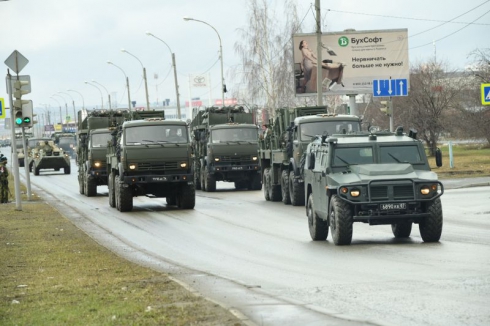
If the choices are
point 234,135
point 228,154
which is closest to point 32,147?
point 234,135

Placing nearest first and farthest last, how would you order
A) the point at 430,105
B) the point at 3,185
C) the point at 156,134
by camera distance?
1. the point at 156,134
2. the point at 3,185
3. the point at 430,105

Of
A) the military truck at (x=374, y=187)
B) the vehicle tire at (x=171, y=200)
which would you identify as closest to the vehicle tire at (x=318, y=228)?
the military truck at (x=374, y=187)

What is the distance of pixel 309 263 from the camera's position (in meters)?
15.2

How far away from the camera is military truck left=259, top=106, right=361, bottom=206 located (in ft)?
94.3

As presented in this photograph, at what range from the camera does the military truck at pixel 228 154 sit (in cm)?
3941

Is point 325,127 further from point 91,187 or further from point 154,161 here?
point 91,187

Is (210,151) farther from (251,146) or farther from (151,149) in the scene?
(151,149)

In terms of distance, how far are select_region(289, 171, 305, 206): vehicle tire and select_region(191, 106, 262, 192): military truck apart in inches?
383

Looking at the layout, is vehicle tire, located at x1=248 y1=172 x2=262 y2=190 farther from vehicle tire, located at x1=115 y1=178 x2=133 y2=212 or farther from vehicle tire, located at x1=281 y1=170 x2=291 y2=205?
vehicle tire, located at x1=115 y1=178 x2=133 y2=212

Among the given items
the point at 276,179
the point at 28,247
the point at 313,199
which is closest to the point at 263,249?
the point at 313,199

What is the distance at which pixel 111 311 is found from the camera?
1046 cm

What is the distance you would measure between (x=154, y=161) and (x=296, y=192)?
388 centimetres

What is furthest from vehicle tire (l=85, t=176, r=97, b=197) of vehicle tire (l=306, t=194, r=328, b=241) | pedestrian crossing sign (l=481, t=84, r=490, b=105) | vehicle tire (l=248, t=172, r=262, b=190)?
vehicle tire (l=306, t=194, r=328, b=241)

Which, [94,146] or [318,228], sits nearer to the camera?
[318,228]
